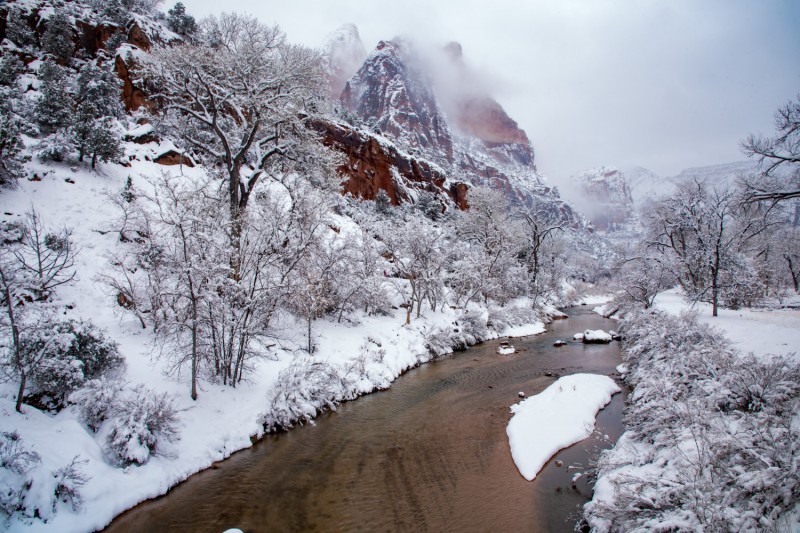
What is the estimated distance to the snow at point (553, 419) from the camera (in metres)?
8.88

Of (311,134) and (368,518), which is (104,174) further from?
(368,518)

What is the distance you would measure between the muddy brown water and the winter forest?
23cm

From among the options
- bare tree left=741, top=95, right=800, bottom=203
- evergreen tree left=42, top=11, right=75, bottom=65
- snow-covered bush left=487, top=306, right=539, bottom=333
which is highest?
evergreen tree left=42, top=11, right=75, bottom=65

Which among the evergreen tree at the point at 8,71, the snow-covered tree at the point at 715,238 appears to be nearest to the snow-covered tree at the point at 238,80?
the snow-covered tree at the point at 715,238

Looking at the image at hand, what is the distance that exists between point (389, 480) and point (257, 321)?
5.79 metres

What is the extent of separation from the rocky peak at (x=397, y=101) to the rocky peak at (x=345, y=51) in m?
20.2

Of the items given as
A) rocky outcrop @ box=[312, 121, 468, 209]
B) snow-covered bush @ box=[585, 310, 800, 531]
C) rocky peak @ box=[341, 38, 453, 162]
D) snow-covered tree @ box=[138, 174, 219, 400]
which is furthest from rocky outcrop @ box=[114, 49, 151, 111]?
rocky peak @ box=[341, 38, 453, 162]

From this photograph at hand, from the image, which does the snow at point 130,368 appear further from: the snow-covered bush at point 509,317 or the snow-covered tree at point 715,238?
the snow-covered tree at point 715,238

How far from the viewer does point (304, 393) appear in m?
11.2

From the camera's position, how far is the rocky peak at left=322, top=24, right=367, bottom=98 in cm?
14902

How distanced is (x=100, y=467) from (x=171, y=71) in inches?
460

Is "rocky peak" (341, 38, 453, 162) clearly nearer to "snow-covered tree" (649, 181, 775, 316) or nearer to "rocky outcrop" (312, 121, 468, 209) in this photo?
"rocky outcrop" (312, 121, 468, 209)

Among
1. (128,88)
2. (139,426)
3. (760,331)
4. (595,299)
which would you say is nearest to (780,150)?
(760,331)

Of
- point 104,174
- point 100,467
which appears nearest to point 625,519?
point 100,467
